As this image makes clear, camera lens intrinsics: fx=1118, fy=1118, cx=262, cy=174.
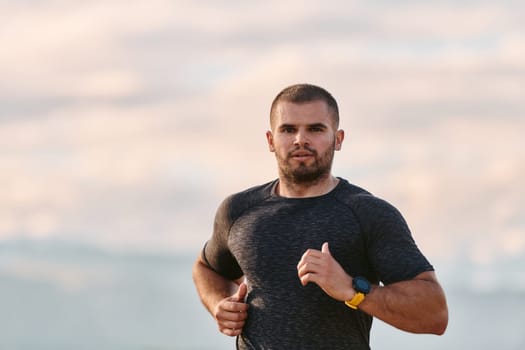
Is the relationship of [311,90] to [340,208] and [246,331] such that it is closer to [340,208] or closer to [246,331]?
[340,208]

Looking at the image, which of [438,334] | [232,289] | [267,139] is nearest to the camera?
[438,334]

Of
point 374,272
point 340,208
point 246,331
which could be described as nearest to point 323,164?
point 340,208

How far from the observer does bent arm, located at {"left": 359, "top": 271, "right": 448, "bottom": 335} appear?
293 inches

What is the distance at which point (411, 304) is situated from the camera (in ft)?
24.4

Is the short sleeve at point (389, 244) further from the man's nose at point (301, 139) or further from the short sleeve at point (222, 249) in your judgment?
the short sleeve at point (222, 249)

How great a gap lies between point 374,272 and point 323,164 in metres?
0.85

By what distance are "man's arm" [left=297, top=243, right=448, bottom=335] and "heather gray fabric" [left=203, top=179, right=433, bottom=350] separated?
0.13m

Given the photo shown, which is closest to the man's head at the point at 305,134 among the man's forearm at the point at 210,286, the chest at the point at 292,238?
the chest at the point at 292,238

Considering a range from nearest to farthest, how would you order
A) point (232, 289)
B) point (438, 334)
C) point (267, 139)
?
point (438, 334)
point (267, 139)
point (232, 289)

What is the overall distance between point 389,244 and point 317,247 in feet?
1.70

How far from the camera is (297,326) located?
7.89 meters

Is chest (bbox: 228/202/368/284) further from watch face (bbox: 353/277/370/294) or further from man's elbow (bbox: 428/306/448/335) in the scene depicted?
man's elbow (bbox: 428/306/448/335)

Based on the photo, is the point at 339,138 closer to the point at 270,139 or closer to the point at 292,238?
the point at 270,139

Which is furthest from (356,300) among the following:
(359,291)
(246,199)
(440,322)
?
(246,199)
